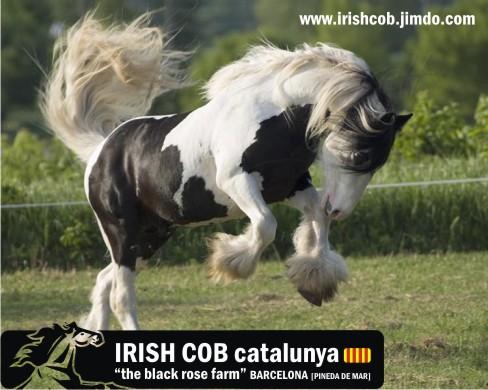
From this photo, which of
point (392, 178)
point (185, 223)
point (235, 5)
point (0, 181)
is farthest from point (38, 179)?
point (235, 5)

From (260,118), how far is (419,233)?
5193 millimetres

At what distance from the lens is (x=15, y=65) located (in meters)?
45.7

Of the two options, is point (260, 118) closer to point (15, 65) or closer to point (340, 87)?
point (340, 87)

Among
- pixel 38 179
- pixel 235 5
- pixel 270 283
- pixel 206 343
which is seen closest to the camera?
pixel 206 343

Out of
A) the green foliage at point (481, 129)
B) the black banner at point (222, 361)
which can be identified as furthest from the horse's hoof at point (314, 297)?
the green foliage at point (481, 129)

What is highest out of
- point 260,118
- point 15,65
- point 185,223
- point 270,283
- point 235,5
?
point 235,5

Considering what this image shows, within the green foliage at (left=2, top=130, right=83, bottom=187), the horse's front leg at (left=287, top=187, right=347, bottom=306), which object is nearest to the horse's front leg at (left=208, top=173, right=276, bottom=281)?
the horse's front leg at (left=287, top=187, right=347, bottom=306)

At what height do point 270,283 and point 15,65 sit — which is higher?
point 15,65

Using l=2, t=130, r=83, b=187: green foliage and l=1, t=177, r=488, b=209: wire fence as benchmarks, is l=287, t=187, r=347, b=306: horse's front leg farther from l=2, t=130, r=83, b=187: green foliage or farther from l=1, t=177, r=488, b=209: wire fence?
l=2, t=130, r=83, b=187: green foliage

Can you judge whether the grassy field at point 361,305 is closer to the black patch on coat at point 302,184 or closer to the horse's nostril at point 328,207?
the horse's nostril at point 328,207

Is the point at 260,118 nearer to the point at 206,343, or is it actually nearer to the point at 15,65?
the point at 206,343

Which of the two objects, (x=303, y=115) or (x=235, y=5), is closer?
(x=303, y=115)

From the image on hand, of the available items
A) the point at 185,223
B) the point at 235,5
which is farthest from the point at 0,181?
the point at 235,5

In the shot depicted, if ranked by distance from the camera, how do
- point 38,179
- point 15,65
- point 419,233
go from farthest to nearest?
1. point 15,65
2. point 38,179
3. point 419,233
